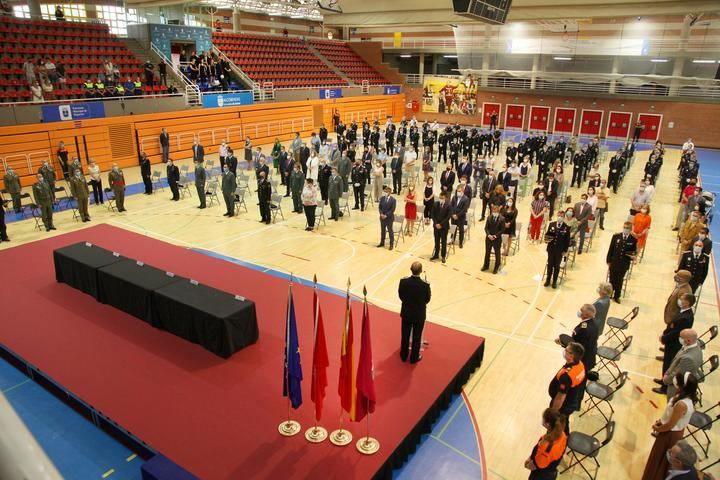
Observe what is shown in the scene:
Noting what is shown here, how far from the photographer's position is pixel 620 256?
10555mm

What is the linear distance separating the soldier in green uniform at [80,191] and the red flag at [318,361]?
12.6 metres

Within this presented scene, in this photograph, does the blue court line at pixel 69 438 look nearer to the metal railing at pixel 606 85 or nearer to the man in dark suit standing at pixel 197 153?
the man in dark suit standing at pixel 197 153

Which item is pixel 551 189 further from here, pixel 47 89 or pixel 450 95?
pixel 450 95

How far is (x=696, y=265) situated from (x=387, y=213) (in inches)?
281

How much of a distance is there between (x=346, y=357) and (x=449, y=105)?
124 feet

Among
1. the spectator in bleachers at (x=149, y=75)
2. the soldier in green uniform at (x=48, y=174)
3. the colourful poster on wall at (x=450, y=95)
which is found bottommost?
the soldier in green uniform at (x=48, y=174)

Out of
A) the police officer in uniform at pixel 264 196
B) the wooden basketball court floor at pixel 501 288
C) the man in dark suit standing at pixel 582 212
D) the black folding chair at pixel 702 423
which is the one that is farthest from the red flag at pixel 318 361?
the police officer in uniform at pixel 264 196

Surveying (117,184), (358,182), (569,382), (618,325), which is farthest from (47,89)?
(569,382)

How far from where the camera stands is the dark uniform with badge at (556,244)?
11242mm

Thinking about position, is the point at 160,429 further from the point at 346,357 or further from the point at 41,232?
the point at 41,232

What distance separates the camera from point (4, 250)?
1319 centimetres

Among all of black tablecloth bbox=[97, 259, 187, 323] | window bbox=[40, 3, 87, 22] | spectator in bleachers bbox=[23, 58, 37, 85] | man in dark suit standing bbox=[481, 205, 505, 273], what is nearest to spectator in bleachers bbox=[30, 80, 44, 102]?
spectator in bleachers bbox=[23, 58, 37, 85]

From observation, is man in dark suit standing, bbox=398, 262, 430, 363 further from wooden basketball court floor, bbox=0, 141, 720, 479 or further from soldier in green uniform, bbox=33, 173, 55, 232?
soldier in green uniform, bbox=33, 173, 55, 232

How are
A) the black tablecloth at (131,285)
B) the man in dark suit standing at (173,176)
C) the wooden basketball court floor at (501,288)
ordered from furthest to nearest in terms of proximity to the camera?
the man in dark suit standing at (173,176) < the black tablecloth at (131,285) < the wooden basketball court floor at (501,288)
